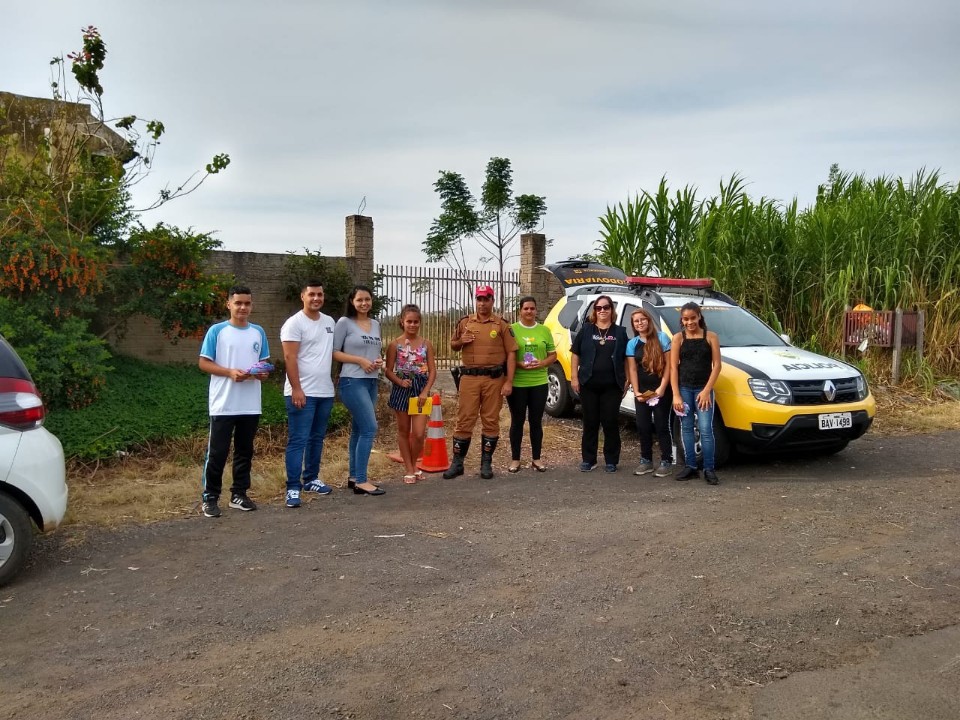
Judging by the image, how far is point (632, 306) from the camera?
380 inches

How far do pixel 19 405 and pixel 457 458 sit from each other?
3917 mm

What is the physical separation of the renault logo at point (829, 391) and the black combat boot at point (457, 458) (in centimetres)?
333

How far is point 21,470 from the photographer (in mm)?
4914

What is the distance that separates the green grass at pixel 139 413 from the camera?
8938 millimetres

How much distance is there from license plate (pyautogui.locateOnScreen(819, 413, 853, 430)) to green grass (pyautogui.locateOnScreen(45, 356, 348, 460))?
592cm

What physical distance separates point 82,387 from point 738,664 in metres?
8.23

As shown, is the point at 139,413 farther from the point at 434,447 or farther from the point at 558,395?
the point at 558,395

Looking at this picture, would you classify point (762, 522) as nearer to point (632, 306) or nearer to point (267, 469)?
point (632, 306)

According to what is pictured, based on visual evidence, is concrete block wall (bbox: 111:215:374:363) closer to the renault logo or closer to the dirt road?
the dirt road

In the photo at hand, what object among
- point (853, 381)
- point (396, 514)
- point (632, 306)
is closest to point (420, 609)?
point (396, 514)

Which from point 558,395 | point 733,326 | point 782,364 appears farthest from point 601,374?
point 558,395

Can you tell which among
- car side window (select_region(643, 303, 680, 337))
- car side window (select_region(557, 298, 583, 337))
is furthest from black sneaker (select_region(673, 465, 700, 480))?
car side window (select_region(557, 298, 583, 337))

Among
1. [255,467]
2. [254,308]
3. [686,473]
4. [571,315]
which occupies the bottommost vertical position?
[255,467]

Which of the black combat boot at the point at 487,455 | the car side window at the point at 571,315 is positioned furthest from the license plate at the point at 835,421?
the car side window at the point at 571,315
